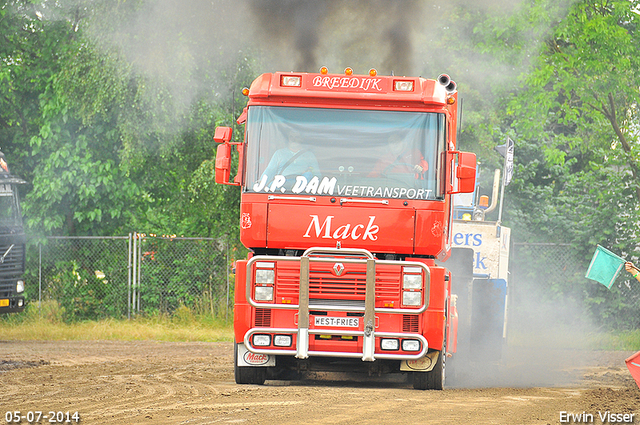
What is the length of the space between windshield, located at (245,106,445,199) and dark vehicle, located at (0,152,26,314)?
25.7ft

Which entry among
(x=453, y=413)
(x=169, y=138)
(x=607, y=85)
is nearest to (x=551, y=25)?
(x=607, y=85)

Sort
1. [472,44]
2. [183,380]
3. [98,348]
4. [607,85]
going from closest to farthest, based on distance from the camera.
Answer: [183,380] → [98,348] → [607,85] → [472,44]

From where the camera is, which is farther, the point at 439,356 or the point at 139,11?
the point at 139,11

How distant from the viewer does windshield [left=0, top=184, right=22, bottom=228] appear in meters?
15.6

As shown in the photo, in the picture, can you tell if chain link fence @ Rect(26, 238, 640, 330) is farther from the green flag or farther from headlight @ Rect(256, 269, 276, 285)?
→ headlight @ Rect(256, 269, 276, 285)

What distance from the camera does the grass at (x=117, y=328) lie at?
1717cm

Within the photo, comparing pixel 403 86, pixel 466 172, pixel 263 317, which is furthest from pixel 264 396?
pixel 403 86

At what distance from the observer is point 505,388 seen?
10.4 metres

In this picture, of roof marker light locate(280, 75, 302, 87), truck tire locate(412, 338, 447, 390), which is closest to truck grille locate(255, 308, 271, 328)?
truck tire locate(412, 338, 447, 390)

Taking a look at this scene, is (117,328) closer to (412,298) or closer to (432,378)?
(432,378)

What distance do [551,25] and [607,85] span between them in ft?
6.39

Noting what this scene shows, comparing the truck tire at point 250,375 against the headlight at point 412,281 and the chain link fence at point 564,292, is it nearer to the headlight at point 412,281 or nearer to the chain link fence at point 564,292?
the headlight at point 412,281

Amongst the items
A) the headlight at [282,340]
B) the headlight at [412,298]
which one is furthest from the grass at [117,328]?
the headlight at [412,298]

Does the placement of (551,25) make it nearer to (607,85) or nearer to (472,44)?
(607,85)
